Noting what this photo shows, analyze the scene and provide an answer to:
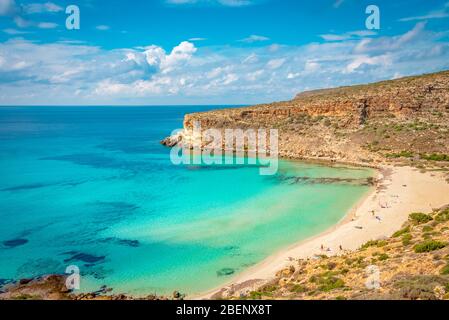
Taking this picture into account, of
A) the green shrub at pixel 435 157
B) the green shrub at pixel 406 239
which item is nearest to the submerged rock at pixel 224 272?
the green shrub at pixel 406 239

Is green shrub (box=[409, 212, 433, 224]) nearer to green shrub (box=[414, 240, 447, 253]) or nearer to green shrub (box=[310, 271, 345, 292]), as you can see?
green shrub (box=[414, 240, 447, 253])

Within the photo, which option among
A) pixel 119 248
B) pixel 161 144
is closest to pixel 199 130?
pixel 161 144

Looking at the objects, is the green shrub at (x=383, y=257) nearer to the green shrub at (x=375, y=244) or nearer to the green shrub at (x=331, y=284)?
the green shrub at (x=375, y=244)

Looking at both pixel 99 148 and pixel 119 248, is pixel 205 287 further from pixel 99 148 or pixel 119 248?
pixel 99 148

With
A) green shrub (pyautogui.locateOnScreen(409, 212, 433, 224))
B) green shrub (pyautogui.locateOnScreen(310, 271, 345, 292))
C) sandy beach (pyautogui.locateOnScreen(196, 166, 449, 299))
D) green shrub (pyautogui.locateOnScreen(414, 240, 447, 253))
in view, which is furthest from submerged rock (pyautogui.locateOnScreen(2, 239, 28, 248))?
green shrub (pyautogui.locateOnScreen(409, 212, 433, 224))

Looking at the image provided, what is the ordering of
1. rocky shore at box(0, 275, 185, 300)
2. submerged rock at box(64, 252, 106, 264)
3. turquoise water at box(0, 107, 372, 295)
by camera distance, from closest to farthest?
rocky shore at box(0, 275, 185, 300) → turquoise water at box(0, 107, 372, 295) → submerged rock at box(64, 252, 106, 264)
